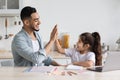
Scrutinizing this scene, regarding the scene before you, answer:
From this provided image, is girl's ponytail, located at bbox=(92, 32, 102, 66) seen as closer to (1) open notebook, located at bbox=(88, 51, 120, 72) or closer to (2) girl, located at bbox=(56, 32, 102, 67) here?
(2) girl, located at bbox=(56, 32, 102, 67)

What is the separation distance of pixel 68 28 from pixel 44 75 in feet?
7.40

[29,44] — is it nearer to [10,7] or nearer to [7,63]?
Result: [7,63]

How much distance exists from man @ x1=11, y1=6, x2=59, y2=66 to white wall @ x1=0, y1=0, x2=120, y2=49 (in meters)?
1.48

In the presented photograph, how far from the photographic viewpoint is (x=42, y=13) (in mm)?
4242

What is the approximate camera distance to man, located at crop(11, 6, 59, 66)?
8.20ft

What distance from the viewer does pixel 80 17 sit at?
4.34 m

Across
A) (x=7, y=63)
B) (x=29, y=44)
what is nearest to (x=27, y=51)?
(x=29, y=44)

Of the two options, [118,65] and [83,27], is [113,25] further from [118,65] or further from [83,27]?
[118,65]

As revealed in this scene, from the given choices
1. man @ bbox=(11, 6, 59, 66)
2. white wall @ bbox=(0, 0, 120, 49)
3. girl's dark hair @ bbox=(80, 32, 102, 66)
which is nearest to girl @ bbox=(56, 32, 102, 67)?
girl's dark hair @ bbox=(80, 32, 102, 66)

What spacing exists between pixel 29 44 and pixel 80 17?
183 cm

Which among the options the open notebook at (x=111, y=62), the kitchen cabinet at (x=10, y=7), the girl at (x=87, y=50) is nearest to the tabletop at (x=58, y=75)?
the open notebook at (x=111, y=62)

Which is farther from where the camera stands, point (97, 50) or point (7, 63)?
point (97, 50)

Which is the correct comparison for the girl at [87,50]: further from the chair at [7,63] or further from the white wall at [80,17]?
the white wall at [80,17]

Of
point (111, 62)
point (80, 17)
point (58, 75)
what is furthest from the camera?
point (80, 17)
